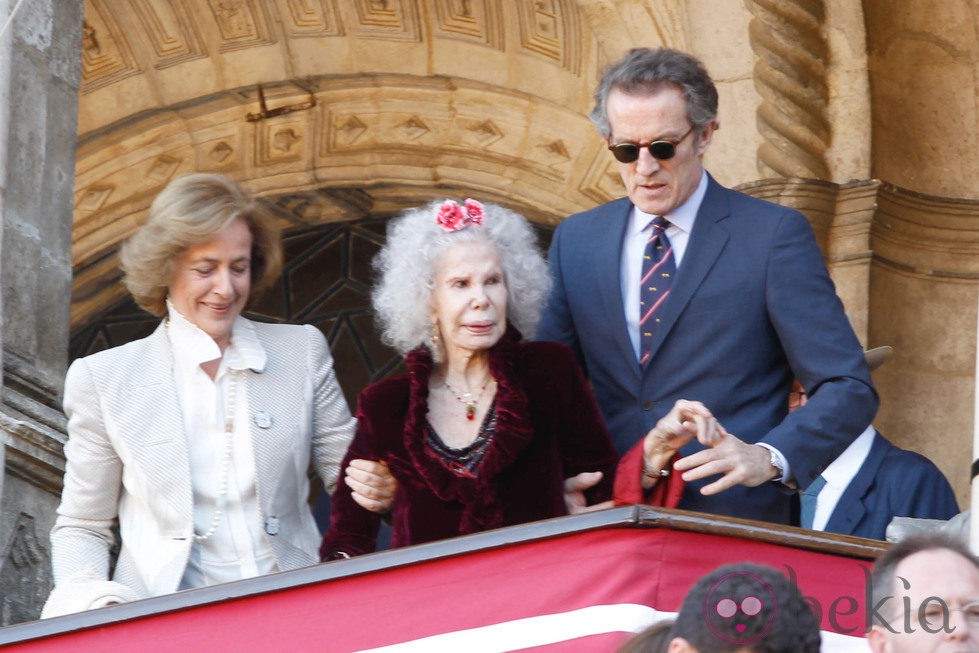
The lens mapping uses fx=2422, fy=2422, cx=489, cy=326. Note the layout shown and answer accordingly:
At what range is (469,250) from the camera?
5289mm

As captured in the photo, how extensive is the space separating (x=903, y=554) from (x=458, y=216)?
1.63 metres

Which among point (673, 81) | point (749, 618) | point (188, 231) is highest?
point (673, 81)

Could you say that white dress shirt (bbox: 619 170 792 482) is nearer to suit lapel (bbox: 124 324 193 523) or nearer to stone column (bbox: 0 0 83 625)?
→ suit lapel (bbox: 124 324 193 523)

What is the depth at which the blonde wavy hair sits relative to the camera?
215 inches

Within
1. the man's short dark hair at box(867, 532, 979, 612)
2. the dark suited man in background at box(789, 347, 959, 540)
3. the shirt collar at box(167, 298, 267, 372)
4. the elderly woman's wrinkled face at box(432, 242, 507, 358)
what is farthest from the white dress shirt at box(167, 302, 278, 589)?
the man's short dark hair at box(867, 532, 979, 612)

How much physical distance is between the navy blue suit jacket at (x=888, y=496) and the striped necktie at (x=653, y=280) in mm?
908

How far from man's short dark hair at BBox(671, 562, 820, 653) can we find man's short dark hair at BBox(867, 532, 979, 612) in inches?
17.2

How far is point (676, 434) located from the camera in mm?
4793

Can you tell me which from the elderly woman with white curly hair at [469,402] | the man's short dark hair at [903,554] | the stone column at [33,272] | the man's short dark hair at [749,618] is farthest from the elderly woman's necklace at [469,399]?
the stone column at [33,272]

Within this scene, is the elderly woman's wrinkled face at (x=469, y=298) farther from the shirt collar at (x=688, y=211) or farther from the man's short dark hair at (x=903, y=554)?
the man's short dark hair at (x=903, y=554)

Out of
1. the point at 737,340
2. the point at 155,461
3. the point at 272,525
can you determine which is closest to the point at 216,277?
the point at 155,461

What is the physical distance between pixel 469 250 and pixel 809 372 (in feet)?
2.59

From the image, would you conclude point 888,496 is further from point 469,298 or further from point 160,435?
point 160,435

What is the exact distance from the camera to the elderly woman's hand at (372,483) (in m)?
5.15
